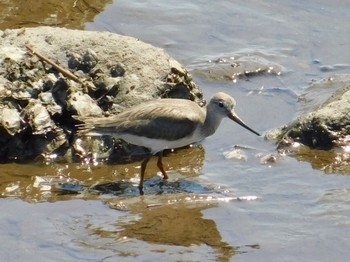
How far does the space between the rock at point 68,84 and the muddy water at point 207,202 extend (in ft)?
0.82

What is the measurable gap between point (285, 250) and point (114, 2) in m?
6.64

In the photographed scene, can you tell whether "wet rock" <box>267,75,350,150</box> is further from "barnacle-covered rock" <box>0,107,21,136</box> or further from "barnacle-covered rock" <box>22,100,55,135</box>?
"barnacle-covered rock" <box>0,107,21,136</box>

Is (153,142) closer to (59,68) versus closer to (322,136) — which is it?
(59,68)

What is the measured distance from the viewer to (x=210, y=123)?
812 cm

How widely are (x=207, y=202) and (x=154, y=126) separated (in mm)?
912

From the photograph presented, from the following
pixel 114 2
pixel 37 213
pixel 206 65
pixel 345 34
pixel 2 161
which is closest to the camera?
pixel 37 213

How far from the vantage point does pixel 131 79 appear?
28.5ft

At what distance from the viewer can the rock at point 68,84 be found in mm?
8164

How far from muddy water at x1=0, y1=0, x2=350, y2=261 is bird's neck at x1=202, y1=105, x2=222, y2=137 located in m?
0.31

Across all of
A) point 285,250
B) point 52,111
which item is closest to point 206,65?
point 52,111

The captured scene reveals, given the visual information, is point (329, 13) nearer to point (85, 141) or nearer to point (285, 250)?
point (85, 141)

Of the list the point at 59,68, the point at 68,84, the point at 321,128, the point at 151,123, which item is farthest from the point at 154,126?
the point at 321,128

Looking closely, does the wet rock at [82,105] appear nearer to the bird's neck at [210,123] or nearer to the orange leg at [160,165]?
the orange leg at [160,165]

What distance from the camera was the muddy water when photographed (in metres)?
Answer: 6.46
